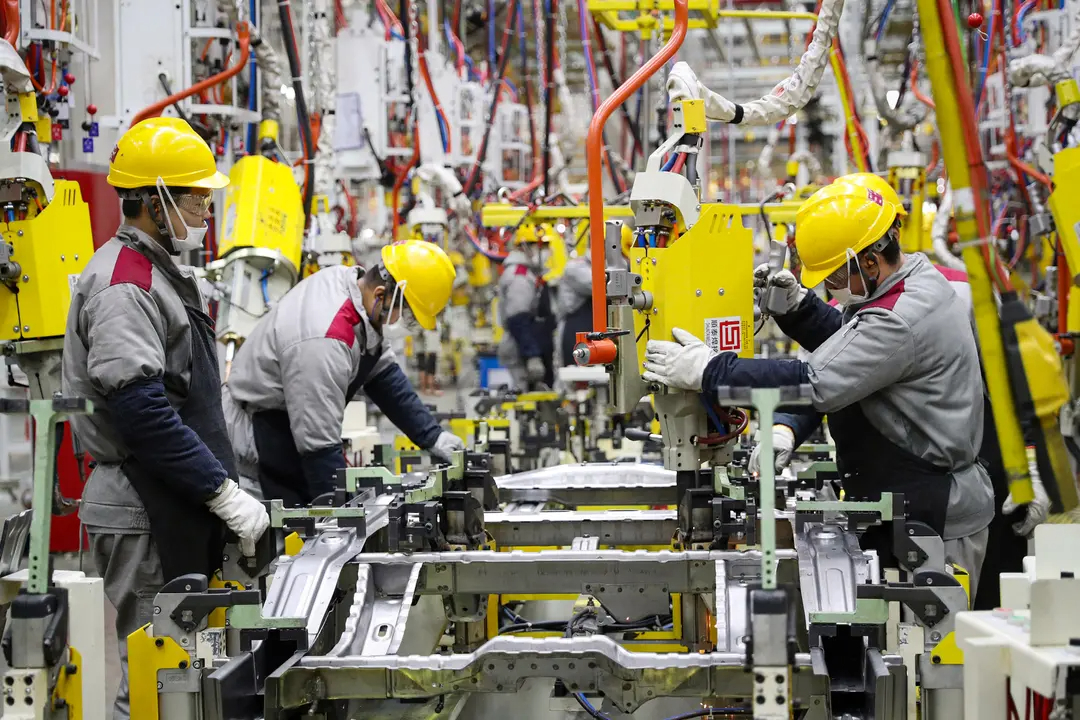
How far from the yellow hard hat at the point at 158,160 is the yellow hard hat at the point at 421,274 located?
4.10ft

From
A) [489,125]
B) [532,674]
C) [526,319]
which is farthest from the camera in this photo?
[526,319]

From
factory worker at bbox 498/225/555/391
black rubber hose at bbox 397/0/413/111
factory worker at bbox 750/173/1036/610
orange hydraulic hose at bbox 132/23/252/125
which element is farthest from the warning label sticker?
factory worker at bbox 498/225/555/391

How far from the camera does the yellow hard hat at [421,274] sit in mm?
4602

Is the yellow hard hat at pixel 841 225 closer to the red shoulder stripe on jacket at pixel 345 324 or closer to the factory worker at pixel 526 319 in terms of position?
the red shoulder stripe on jacket at pixel 345 324

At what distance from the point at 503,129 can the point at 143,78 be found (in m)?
6.36

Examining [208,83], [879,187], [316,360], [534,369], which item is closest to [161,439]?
[316,360]

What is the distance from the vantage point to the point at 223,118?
608cm

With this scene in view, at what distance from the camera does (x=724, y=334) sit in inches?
133

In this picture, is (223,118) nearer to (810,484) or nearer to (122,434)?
(122,434)

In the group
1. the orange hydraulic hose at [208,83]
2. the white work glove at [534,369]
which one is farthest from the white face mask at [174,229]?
the white work glove at [534,369]

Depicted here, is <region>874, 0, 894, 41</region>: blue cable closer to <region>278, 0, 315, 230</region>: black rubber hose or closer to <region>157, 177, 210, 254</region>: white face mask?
<region>278, 0, 315, 230</region>: black rubber hose

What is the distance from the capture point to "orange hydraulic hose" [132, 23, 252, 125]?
5.37m

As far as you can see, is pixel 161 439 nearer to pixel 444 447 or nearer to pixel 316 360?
pixel 316 360

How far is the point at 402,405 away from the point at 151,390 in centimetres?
193
